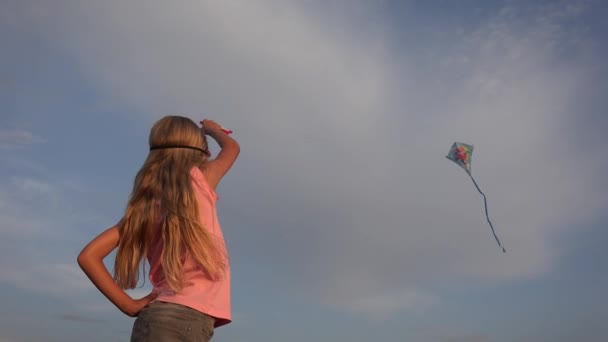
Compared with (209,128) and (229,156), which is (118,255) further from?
(209,128)

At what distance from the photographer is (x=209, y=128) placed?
579cm

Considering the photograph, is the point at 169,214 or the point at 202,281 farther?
the point at 169,214

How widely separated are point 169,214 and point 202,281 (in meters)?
0.57

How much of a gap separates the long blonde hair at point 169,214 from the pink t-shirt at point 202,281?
0.05 m

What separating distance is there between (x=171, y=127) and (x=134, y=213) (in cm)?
77

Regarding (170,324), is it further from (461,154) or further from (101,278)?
(461,154)

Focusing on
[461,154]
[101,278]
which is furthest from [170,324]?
[461,154]

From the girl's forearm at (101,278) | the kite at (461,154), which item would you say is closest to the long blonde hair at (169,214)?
the girl's forearm at (101,278)

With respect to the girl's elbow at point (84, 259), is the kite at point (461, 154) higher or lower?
higher

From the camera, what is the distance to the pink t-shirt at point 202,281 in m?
4.31

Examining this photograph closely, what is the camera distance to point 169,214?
4.56 metres

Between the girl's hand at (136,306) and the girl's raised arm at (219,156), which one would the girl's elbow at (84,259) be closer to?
the girl's hand at (136,306)

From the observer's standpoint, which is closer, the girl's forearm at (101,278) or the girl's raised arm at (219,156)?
the girl's forearm at (101,278)

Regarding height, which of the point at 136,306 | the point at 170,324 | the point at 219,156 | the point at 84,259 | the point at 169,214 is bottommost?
the point at 170,324
